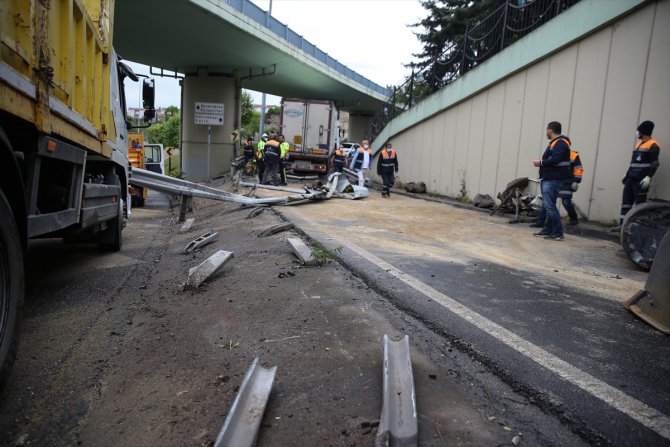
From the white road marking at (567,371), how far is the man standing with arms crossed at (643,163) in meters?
5.39

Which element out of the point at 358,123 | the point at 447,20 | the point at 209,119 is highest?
the point at 447,20

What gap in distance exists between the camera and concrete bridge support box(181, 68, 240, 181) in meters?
24.0

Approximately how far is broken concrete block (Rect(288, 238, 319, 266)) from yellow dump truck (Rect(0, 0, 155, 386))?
2115 millimetres

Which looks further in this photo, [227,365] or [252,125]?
[252,125]

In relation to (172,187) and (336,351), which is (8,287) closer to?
(336,351)

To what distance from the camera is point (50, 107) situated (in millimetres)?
3055

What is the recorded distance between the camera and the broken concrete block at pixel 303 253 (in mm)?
4637

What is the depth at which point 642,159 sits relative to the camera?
7.22 meters

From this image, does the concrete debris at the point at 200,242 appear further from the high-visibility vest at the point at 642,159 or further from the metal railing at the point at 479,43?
the metal railing at the point at 479,43

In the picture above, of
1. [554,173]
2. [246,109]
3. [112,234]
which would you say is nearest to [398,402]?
[112,234]

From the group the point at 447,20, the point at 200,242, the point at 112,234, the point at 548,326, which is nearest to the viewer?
the point at 548,326

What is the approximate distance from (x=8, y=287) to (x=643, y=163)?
8344 millimetres

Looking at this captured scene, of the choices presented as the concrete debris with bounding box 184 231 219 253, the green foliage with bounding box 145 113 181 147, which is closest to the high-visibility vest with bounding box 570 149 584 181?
the concrete debris with bounding box 184 231 219 253

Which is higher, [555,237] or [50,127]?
[50,127]
